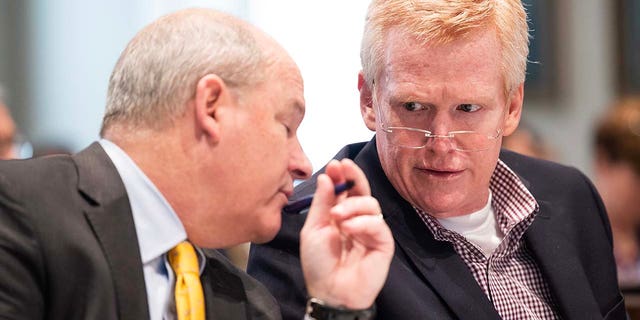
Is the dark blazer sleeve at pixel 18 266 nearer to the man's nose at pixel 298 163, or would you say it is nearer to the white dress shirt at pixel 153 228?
the white dress shirt at pixel 153 228

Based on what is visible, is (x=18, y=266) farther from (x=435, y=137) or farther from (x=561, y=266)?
(x=561, y=266)

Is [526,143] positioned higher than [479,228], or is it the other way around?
[479,228]

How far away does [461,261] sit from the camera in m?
2.21

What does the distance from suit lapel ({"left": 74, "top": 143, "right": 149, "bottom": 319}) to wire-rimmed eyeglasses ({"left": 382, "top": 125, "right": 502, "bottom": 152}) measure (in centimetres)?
67

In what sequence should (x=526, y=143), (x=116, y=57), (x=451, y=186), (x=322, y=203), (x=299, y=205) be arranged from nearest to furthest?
1. (x=322, y=203)
2. (x=299, y=205)
3. (x=451, y=186)
4. (x=526, y=143)
5. (x=116, y=57)

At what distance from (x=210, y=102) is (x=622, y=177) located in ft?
11.3

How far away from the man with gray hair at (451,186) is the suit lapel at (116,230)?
44cm

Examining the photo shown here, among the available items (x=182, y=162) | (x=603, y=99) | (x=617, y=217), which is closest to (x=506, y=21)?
(x=182, y=162)

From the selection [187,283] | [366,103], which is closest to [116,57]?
[366,103]

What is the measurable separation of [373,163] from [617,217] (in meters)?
2.74

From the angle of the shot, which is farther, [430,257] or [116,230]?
[430,257]

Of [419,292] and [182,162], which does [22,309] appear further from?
[419,292]

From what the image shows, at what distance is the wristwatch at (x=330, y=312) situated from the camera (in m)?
1.81

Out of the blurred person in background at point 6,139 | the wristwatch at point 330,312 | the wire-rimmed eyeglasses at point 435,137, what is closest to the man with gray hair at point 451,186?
the wire-rimmed eyeglasses at point 435,137
